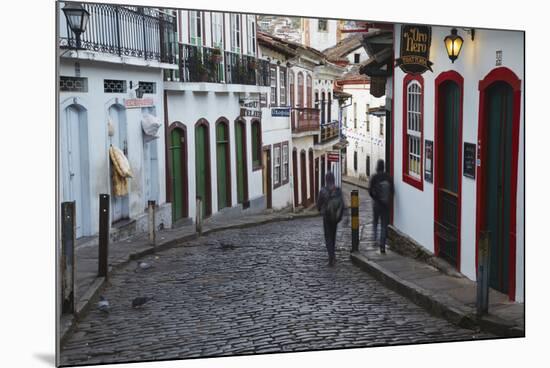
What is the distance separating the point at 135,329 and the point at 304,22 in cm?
276

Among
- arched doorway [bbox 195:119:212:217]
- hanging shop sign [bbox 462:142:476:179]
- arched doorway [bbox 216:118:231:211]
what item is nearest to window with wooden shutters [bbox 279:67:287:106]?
arched doorway [bbox 216:118:231:211]

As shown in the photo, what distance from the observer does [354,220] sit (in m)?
7.78

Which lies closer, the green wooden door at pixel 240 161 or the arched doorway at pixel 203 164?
the arched doorway at pixel 203 164

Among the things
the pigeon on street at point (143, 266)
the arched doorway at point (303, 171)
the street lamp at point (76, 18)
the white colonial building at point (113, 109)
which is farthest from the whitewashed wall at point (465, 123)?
the street lamp at point (76, 18)

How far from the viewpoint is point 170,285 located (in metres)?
7.33

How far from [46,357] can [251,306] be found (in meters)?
1.61

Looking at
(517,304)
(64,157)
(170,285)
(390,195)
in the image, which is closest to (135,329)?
(170,285)

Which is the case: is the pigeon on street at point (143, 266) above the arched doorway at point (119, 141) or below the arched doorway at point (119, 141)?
below

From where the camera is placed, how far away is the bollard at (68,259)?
683cm

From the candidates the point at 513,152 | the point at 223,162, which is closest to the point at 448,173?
the point at 513,152

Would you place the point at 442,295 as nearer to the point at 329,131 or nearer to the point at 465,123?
the point at 465,123

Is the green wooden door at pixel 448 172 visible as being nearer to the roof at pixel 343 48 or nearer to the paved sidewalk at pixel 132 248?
the roof at pixel 343 48

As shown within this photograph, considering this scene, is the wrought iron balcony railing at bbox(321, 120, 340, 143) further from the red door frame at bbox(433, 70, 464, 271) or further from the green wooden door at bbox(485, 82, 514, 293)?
the green wooden door at bbox(485, 82, 514, 293)

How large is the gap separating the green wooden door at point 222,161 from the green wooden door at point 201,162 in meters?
0.11
